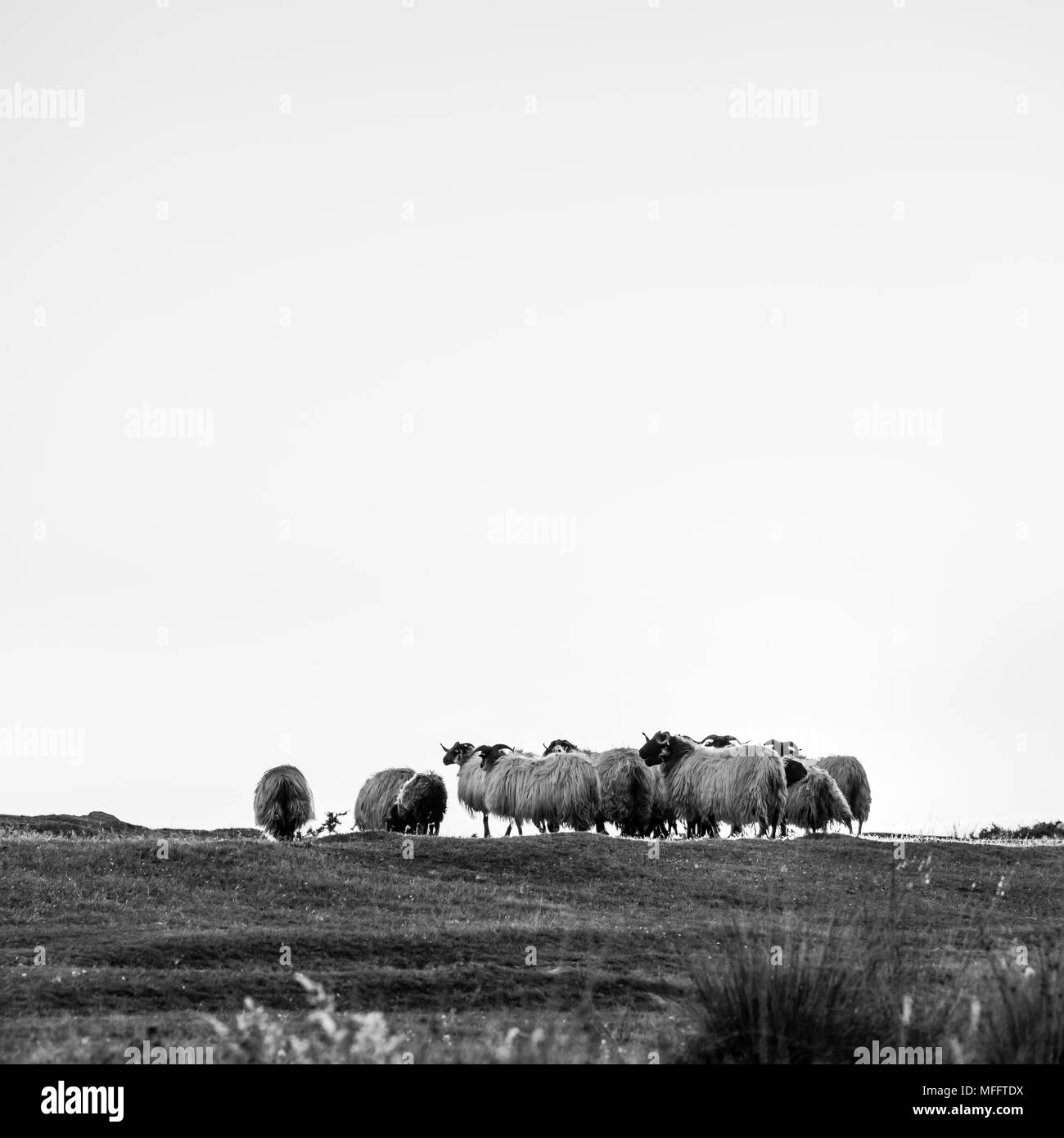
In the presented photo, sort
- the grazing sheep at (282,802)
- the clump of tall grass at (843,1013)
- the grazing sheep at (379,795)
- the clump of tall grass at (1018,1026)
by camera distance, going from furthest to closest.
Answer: the grazing sheep at (379,795), the grazing sheep at (282,802), the clump of tall grass at (843,1013), the clump of tall grass at (1018,1026)

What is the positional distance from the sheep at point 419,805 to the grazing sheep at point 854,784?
12.2 metres

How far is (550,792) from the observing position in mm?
37406

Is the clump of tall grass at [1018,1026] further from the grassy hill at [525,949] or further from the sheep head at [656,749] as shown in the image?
the sheep head at [656,749]

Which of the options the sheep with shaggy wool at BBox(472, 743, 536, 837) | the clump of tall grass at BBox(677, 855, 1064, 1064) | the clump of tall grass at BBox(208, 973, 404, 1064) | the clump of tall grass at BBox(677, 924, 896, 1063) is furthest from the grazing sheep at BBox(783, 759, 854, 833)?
the clump of tall grass at BBox(677, 924, 896, 1063)

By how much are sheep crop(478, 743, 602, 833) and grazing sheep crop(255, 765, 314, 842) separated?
17.3ft

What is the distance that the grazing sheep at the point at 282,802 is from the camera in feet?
129

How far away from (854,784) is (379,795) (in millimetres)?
14808

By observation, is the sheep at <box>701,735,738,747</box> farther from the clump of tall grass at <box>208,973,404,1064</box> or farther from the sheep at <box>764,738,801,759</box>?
the clump of tall grass at <box>208,973,404,1064</box>

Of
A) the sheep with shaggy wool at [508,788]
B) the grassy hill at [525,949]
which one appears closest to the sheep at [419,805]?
the sheep with shaggy wool at [508,788]

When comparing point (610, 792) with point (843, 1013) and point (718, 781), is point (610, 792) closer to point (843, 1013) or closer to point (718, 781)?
point (718, 781)

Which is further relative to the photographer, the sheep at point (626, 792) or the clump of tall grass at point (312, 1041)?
the sheep at point (626, 792)
